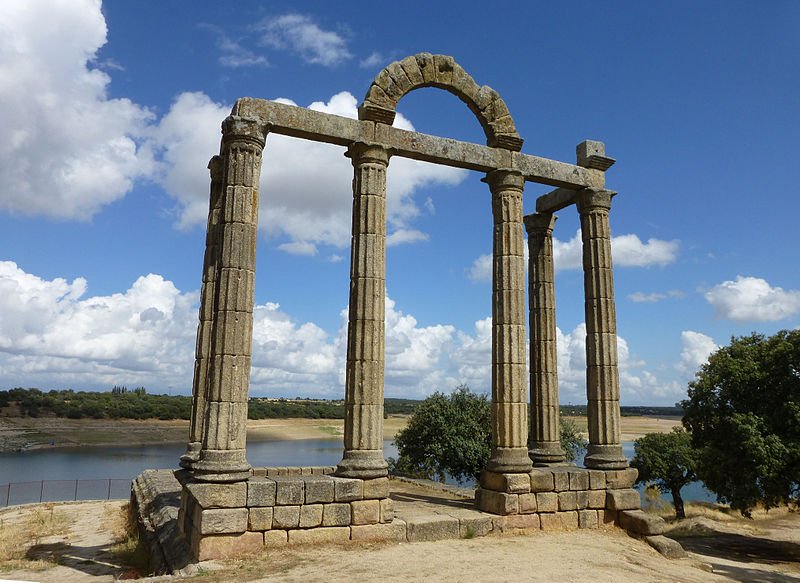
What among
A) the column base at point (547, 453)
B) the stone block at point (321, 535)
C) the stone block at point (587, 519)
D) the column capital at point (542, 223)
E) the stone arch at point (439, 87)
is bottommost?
the stone block at point (587, 519)

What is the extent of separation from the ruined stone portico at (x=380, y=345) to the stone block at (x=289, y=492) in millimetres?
18

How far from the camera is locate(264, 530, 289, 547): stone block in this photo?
9.67m

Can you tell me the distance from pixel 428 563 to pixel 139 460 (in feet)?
160

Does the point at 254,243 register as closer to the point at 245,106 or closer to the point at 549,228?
the point at 245,106

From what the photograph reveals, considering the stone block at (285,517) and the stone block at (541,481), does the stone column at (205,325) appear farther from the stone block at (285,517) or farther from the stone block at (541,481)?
the stone block at (541,481)

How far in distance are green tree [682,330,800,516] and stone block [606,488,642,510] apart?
11017 mm

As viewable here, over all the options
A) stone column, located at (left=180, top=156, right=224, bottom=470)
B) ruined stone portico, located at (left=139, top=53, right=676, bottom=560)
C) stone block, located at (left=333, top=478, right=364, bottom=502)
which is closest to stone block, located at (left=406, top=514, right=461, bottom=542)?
ruined stone portico, located at (left=139, top=53, right=676, bottom=560)

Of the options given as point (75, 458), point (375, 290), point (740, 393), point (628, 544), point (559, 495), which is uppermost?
point (375, 290)

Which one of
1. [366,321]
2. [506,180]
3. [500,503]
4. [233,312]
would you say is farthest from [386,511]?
[506,180]

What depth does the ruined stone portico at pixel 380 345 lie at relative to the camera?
9.98 m

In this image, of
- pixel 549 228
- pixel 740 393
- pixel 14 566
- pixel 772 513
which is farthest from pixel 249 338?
pixel 772 513

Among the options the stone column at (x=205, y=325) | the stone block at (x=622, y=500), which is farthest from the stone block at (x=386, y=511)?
the stone block at (x=622, y=500)

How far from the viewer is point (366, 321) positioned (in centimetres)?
1147

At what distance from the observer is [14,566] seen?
450 inches
